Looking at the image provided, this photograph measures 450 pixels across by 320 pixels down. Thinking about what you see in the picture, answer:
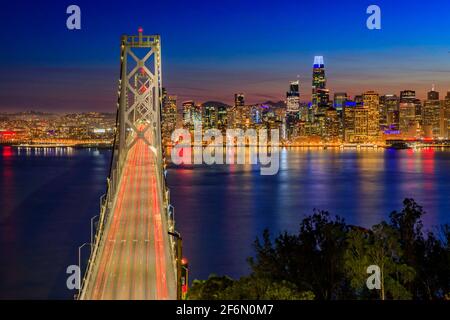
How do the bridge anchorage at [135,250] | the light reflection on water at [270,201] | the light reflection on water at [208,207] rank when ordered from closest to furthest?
the bridge anchorage at [135,250], the light reflection on water at [208,207], the light reflection on water at [270,201]

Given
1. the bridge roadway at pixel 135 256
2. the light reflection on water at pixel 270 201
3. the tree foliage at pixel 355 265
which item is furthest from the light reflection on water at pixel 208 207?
the tree foliage at pixel 355 265

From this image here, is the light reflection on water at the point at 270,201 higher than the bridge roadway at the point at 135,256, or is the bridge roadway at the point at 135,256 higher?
the bridge roadway at the point at 135,256

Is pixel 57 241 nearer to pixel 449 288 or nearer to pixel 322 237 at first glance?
pixel 322 237

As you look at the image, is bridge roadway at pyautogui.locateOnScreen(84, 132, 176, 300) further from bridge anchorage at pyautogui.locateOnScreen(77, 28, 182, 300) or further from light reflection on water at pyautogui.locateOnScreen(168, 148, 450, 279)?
light reflection on water at pyautogui.locateOnScreen(168, 148, 450, 279)

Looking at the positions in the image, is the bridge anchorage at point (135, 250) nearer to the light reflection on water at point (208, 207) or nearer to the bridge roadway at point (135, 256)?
the bridge roadway at point (135, 256)

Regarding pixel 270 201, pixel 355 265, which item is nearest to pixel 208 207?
pixel 270 201

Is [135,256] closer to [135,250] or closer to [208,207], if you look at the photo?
[135,250]

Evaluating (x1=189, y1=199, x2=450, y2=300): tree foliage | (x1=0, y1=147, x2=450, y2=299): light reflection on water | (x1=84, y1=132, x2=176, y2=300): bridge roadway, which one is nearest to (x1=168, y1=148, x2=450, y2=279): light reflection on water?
(x1=0, y1=147, x2=450, y2=299): light reflection on water

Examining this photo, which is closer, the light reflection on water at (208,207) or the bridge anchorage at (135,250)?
the bridge anchorage at (135,250)

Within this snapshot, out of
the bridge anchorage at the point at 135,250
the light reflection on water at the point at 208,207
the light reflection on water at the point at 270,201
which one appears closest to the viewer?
the bridge anchorage at the point at 135,250

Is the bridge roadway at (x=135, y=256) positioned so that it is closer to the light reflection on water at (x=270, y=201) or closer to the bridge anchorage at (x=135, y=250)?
the bridge anchorage at (x=135, y=250)
